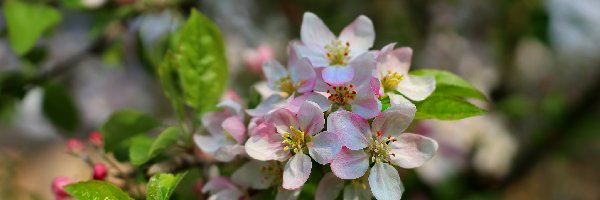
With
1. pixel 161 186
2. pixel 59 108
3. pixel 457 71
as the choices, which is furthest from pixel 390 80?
pixel 457 71

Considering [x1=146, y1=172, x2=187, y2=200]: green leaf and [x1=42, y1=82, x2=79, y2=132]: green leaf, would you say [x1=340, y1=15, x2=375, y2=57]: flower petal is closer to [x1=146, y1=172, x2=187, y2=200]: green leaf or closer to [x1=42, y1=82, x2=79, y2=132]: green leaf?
[x1=146, y1=172, x2=187, y2=200]: green leaf

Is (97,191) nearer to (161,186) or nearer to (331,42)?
(161,186)

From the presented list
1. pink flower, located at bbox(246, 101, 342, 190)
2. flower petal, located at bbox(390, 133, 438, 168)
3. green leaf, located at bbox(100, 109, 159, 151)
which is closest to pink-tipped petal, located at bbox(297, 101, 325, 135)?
pink flower, located at bbox(246, 101, 342, 190)

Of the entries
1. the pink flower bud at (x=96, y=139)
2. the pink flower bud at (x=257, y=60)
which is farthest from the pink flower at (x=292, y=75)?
the pink flower bud at (x=257, y=60)

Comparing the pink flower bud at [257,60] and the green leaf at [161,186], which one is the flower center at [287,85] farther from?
the pink flower bud at [257,60]

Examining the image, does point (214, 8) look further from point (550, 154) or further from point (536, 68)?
point (536, 68)
